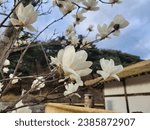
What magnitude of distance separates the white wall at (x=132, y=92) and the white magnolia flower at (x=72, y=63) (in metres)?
3.02

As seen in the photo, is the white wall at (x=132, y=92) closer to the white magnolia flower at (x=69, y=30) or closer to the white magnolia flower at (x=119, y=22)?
the white magnolia flower at (x=69, y=30)

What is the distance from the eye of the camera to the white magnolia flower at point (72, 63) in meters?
0.57

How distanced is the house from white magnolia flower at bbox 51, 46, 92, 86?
255cm

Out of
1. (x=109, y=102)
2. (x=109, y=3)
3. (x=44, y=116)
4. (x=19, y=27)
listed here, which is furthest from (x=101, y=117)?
(x=109, y=102)

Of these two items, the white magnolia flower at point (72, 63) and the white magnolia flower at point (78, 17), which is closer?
the white magnolia flower at point (72, 63)

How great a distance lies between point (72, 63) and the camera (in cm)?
57

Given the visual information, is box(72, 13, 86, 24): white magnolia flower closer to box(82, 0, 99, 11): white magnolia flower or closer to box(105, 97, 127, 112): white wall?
box(82, 0, 99, 11): white magnolia flower

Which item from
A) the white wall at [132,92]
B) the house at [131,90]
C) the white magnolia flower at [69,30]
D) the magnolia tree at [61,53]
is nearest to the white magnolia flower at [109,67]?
the magnolia tree at [61,53]

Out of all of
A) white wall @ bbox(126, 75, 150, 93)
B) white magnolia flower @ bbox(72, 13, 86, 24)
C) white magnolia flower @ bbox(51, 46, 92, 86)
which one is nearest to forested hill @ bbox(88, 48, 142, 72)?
white wall @ bbox(126, 75, 150, 93)

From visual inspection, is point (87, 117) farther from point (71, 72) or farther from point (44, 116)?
point (71, 72)

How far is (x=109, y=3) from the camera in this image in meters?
0.98

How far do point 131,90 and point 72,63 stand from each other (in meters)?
3.44

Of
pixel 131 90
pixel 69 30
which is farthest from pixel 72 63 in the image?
pixel 131 90

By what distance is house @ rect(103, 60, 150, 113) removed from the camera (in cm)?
343
